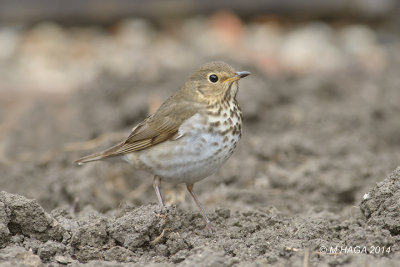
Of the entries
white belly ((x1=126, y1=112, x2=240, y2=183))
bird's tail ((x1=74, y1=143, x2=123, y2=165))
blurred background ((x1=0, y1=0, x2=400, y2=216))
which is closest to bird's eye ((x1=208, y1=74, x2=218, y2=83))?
white belly ((x1=126, y1=112, x2=240, y2=183))

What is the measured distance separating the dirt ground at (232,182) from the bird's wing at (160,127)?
1.45ft

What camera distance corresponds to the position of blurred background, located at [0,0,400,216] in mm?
6090

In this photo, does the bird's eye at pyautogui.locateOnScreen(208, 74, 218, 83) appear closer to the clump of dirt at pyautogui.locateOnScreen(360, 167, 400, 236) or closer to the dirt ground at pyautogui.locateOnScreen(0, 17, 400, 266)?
the dirt ground at pyautogui.locateOnScreen(0, 17, 400, 266)

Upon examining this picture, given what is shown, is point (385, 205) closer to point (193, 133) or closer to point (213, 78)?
point (193, 133)

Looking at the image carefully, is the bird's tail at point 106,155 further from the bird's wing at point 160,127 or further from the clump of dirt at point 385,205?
the clump of dirt at point 385,205

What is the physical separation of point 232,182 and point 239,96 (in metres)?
1.74

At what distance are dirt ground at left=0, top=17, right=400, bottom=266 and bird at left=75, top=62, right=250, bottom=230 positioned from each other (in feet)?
1.06

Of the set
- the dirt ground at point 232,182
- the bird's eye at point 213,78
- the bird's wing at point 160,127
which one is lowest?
the dirt ground at point 232,182

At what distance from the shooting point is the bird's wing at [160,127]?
15.7 ft

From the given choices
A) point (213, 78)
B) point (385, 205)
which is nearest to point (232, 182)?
point (213, 78)

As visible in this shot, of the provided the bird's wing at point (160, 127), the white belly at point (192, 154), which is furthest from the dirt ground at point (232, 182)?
the bird's wing at point (160, 127)

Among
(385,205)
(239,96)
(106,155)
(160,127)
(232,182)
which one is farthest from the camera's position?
(239,96)

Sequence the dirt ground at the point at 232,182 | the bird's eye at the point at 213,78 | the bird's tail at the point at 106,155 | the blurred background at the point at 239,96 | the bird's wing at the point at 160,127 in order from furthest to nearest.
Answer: the blurred background at the point at 239,96 < the bird's tail at the point at 106,155 < the bird's eye at the point at 213,78 < the bird's wing at the point at 160,127 < the dirt ground at the point at 232,182

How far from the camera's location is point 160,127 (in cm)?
490
